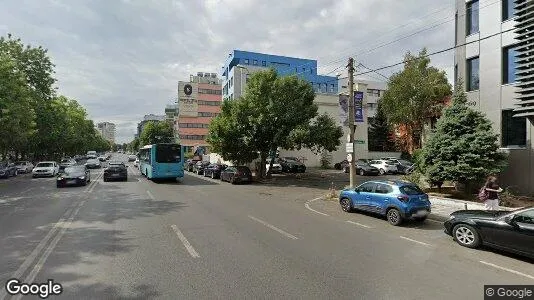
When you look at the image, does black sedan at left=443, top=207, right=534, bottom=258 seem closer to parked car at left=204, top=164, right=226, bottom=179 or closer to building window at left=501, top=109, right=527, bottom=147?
building window at left=501, top=109, right=527, bottom=147

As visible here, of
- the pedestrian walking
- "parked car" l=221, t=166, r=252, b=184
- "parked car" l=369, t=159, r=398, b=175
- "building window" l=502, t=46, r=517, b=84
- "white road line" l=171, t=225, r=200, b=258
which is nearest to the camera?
"white road line" l=171, t=225, r=200, b=258

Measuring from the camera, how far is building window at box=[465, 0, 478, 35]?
67.8 feet

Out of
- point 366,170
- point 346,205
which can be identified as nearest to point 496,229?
point 346,205

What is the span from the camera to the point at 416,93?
3822 centimetres

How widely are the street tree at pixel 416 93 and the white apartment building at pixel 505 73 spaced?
1703 cm

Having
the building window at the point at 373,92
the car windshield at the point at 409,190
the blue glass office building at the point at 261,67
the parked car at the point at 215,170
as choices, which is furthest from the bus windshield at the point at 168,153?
the building window at the point at 373,92

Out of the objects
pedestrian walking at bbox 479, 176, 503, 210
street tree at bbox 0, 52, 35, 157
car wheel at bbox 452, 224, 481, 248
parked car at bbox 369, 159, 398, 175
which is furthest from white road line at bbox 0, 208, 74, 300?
parked car at bbox 369, 159, 398, 175

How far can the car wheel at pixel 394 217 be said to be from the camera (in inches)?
494

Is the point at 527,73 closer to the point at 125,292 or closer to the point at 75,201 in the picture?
the point at 125,292

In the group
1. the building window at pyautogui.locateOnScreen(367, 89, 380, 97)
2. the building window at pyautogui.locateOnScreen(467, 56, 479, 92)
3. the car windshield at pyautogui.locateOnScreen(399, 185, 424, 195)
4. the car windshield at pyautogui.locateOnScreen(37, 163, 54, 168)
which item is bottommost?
the car windshield at pyautogui.locateOnScreen(37, 163, 54, 168)

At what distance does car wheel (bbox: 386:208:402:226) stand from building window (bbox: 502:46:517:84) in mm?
11006

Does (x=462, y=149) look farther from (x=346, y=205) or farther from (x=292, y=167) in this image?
(x=292, y=167)

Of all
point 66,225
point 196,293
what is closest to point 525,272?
point 196,293

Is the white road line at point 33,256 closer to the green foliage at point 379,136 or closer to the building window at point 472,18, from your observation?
the building window at point 472,18
